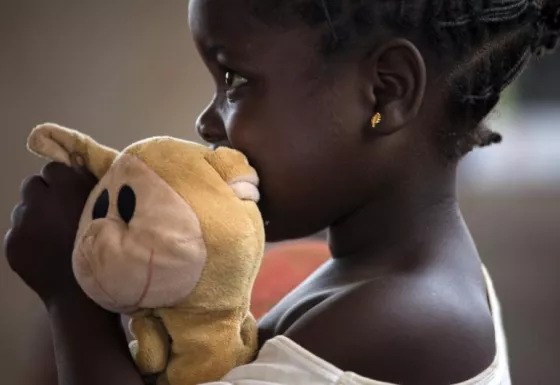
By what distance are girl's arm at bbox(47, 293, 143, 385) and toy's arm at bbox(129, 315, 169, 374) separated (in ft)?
0.08

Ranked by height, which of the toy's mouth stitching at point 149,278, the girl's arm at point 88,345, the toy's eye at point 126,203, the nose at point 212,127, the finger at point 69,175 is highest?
the nose at point 212,127

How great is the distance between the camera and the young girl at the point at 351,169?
1.99ft

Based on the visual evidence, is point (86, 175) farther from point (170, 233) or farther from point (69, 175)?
point (170, 233)

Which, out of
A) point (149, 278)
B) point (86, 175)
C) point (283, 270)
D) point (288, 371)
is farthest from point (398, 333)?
point (283, 270)

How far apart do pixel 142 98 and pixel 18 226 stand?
1.34 m

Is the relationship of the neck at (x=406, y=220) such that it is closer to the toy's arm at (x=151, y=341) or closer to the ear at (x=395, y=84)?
the ear at (x=395, y=84)

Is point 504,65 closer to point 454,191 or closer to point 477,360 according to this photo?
point 454,191

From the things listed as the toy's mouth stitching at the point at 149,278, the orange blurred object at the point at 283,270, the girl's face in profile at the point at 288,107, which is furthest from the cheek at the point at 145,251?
the orange blurred object at the point at 283,270

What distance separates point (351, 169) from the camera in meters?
0.67

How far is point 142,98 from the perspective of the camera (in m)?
2.00

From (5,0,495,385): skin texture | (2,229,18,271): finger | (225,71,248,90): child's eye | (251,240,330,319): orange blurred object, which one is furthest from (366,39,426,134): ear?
(251,240,330,319): orange blurred object

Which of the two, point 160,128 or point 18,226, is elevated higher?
point 18,226

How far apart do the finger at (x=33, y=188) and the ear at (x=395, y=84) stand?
295mm

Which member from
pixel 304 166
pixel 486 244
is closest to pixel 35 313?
pixel 486 244
